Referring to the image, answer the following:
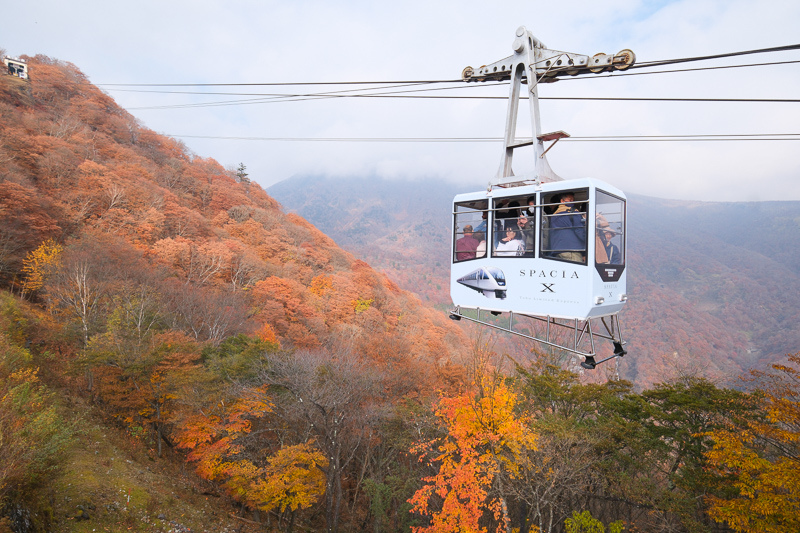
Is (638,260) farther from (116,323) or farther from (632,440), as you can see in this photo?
(116,323)

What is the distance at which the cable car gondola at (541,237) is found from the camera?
19.8 feet

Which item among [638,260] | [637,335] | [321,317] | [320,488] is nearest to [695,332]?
[637,335]

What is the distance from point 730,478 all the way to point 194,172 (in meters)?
56.4

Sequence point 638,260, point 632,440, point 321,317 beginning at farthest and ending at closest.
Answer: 1. point 638,260
2. point 321,317
3. point 632,440

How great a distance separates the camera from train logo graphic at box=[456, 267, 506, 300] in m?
6.94

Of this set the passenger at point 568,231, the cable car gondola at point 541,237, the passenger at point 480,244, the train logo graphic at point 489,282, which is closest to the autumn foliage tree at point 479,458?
the cable car gondola at point 541,237

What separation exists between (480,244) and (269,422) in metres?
15.0

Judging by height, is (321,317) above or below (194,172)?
below

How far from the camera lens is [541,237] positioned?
6.50 meters

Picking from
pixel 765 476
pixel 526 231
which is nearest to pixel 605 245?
pixel 526 231

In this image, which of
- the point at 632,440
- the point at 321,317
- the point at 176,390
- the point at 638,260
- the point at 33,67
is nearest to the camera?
the point at 632,440

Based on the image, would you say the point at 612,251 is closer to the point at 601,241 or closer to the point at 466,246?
the point at 601,241

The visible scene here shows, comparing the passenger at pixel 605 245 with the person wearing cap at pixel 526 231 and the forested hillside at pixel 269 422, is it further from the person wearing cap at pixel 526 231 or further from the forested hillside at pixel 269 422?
the forested hillside at pixel 269 422

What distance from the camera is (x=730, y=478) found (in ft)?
37.7
